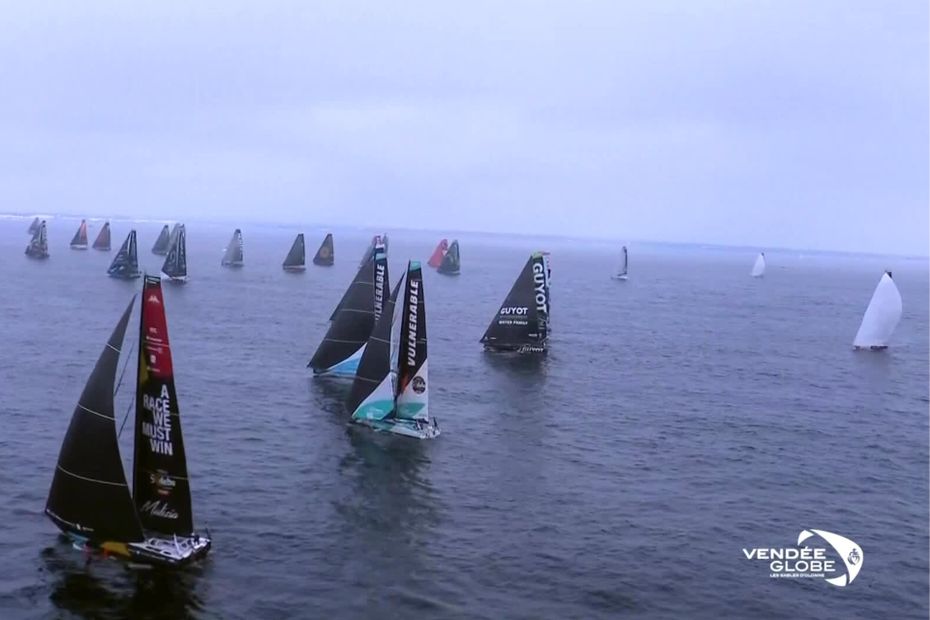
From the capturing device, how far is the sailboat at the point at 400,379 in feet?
144

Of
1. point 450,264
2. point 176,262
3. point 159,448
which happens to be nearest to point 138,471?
point 159,448

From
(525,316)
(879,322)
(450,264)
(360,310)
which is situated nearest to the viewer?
(360,310)

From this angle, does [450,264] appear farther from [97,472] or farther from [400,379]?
[97,472]

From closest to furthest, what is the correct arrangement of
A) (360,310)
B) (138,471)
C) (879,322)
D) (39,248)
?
(138,471) < (360,310) < (879,322) < (39,248)

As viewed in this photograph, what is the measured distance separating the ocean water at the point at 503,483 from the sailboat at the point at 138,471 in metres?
0.94

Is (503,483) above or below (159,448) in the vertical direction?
below

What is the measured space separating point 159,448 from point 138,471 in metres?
1.21

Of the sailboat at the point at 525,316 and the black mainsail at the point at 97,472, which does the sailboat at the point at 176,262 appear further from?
the black mainsail at the point at 97,472

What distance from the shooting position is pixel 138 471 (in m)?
27.9

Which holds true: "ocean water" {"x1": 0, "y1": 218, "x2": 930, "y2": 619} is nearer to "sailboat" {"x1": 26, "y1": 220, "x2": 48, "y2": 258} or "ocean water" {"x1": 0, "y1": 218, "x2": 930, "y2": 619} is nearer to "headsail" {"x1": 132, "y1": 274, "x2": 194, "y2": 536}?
"headsail" {"x1": 132, "y1": 274, "x2": 194, "y2": 536}

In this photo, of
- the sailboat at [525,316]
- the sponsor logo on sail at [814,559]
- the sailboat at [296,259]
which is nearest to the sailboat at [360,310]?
the sailboat at [525,316]

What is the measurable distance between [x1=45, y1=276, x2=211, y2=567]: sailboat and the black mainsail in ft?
0.11

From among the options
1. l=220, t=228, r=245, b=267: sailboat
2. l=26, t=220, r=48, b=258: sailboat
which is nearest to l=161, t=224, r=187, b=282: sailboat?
l=220, t=228, r=245, b=267: sailboat

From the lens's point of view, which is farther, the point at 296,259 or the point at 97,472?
the point at 296,259
